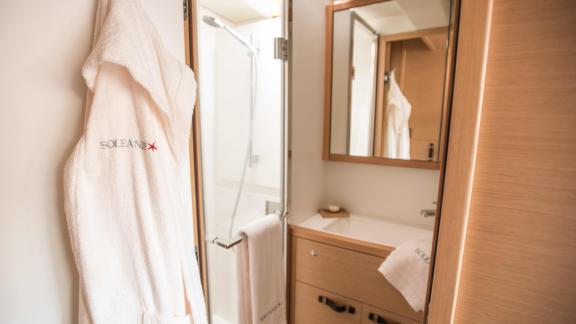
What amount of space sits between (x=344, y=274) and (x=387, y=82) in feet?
3.65

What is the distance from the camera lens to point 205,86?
112cm

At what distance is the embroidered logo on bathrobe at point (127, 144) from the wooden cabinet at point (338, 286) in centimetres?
100

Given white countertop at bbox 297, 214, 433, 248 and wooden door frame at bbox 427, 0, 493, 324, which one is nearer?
wooden door frame at bbox 427, 0, 493, 324

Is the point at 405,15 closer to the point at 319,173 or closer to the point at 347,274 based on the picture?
the point at 319,173

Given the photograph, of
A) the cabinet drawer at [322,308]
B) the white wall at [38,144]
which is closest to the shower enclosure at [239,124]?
the cabinet drawer at [322,308]

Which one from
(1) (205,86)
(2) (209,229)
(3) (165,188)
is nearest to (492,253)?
(3) (165,188)

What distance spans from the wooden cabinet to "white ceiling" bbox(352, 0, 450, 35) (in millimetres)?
1229

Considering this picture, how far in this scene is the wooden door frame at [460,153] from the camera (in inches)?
19.9

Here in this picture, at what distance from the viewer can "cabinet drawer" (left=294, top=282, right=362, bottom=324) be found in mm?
1362

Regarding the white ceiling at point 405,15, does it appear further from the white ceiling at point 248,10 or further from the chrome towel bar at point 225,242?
the chrome towel bar at point 225,242

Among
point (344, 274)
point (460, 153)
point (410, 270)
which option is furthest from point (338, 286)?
point (460, 153)

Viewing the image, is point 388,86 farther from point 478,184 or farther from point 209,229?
point 209,229

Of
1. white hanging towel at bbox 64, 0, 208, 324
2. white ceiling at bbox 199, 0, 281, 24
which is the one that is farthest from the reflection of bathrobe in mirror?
white hanging towel at bbox 64, 0, 208, 324

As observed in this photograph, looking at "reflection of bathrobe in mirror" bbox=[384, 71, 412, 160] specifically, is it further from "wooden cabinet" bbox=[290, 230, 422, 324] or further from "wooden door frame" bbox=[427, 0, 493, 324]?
"wooden door frame" bbox=[427, 0, 493, 324]
